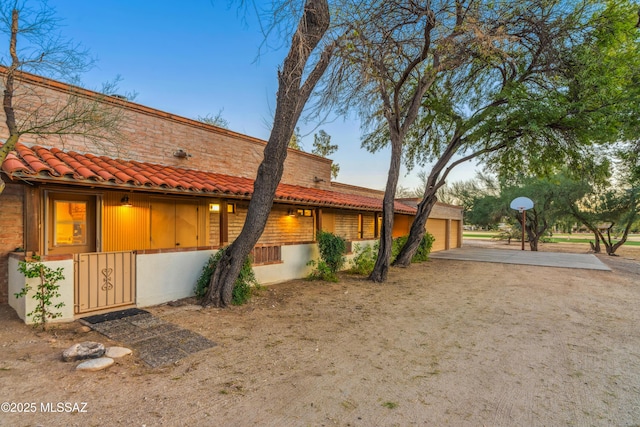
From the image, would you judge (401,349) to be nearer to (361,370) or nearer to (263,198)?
(361,370)

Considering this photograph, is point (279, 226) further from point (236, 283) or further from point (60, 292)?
point (60, 292)

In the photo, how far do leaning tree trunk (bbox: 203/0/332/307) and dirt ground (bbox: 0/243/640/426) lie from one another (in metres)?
0.66

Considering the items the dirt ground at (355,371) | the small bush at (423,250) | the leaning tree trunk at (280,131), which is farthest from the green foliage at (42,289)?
the small bush at (423,250)

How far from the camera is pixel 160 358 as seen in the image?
386cm

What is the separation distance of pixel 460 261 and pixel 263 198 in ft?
40.0

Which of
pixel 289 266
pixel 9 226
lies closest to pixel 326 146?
pixel 289 266

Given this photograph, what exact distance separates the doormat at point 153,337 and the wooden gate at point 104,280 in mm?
508

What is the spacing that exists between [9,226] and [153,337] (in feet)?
12.5

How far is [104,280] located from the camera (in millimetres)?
5539

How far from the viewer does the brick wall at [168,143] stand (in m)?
6.56

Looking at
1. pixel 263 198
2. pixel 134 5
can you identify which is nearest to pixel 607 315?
pixel 263 198

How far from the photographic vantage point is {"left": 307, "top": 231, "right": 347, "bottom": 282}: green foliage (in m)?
9.64

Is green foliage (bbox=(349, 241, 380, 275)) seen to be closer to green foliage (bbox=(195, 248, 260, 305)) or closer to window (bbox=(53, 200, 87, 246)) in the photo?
green foliage (bbox=(195, 248, 260, 305))

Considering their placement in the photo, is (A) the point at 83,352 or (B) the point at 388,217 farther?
(B) the point at 388,217
